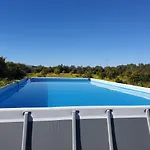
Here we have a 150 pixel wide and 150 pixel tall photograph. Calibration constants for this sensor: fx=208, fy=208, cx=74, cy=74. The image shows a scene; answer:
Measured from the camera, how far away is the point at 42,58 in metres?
33.2

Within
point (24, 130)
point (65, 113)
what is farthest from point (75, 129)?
point (24, 130)

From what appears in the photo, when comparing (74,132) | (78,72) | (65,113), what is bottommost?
(74,132)

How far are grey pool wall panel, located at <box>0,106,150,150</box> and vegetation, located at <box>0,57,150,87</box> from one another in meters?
13.3

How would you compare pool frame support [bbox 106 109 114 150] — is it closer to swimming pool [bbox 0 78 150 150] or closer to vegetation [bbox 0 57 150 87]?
swimming pool [bbox 0 78 150 150]

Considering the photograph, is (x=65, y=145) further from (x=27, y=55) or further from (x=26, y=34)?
(x=27, y=55)

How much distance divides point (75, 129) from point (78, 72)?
29353 millimetres

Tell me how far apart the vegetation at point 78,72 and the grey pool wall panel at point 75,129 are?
43.5 ft

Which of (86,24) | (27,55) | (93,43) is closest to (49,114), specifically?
(86,24)

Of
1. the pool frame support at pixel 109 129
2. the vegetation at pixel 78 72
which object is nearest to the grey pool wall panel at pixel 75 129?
the pool frame support at pixel 109 129

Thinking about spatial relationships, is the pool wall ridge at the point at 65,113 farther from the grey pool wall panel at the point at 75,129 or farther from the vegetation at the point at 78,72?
the vegetation at the point at 78,72

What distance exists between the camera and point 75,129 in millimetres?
2277

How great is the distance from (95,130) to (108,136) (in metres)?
0.16

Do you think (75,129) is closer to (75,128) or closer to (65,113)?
(75,128)

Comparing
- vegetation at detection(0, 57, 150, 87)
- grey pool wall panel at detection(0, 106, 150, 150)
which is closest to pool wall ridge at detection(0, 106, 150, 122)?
grey pool wall panel at detection(0, 106, 150, 150)
